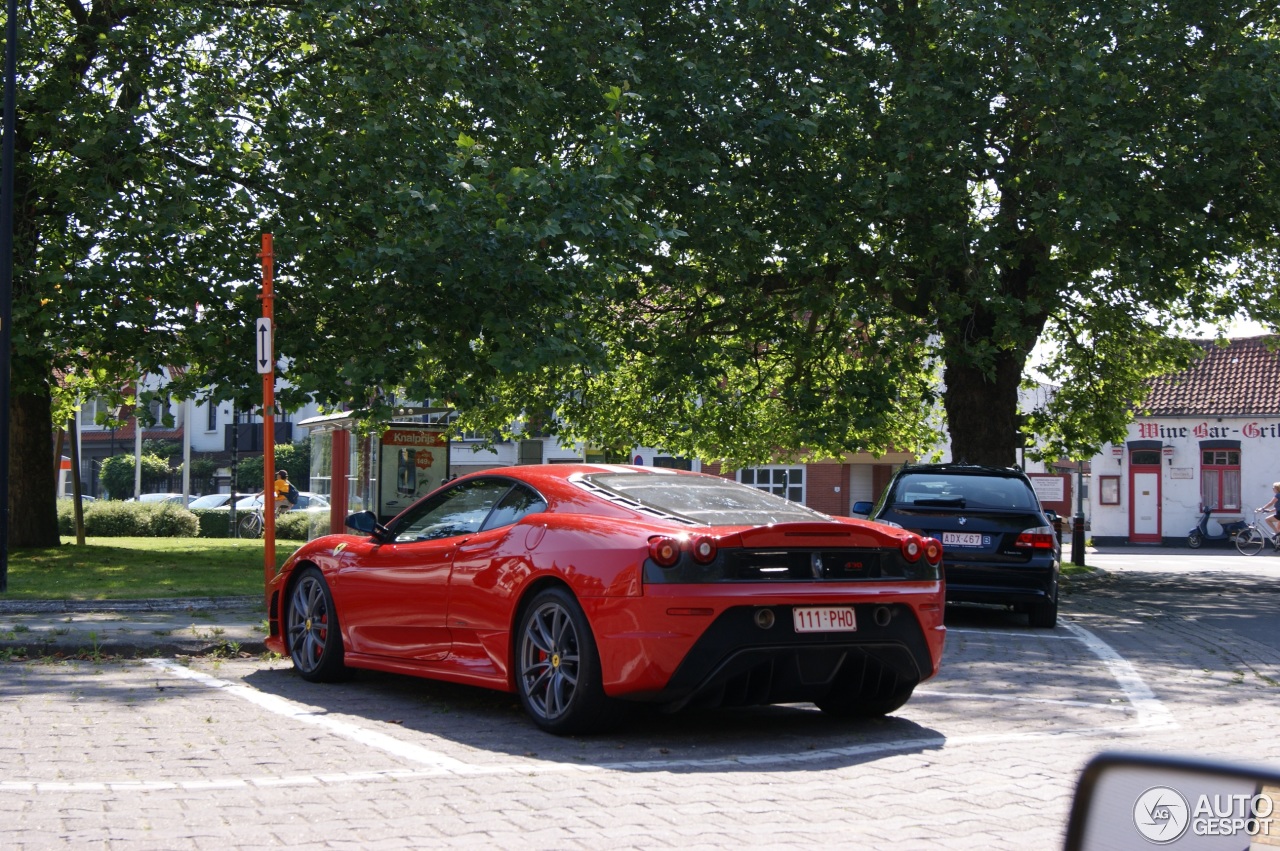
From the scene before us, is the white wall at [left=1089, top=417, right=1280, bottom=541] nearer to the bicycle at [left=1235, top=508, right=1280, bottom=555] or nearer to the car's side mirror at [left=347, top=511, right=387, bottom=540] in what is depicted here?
the bicycle at [left=1235, top=508, right=1280, bottom=555]

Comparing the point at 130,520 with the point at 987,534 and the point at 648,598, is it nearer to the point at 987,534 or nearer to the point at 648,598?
the point at 987,534

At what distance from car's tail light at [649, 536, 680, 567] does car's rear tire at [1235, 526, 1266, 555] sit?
3991 centimetres

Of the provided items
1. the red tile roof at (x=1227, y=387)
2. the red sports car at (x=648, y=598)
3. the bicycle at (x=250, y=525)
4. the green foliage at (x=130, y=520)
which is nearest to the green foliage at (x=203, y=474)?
the bicycle at (x=250, y=525)

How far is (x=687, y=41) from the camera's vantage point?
20.8 metres

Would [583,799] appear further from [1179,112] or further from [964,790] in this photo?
[1179,112]

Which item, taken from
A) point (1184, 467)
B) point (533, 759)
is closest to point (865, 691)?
point (533, 759)

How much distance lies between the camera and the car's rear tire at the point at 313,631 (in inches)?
356

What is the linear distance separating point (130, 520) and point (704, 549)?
103ft

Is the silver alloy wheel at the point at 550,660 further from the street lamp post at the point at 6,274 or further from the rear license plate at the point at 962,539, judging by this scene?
the street lamp post at the point at 6,274

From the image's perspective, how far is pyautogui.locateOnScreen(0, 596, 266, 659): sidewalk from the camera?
10.5 metres

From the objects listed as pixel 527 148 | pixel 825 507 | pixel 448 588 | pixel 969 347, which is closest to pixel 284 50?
pixel 527 148

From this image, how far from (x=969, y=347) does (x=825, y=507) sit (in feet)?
119

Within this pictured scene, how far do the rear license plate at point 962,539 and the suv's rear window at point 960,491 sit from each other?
0.31m

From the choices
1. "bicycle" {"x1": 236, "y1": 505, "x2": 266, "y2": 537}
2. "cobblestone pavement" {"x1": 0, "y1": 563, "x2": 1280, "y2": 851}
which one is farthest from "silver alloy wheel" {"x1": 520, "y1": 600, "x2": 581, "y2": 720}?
"bicycle" {"x1": 236, "y1": 505, "x2": 266, "y2": 537}
